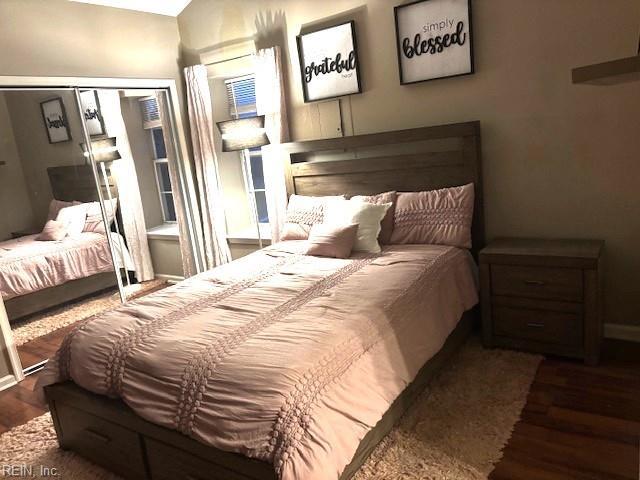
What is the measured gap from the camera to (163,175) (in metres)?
4.54

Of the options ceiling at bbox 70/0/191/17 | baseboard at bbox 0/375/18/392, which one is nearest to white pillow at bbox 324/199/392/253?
baseboard at bbox 0/375/18/392

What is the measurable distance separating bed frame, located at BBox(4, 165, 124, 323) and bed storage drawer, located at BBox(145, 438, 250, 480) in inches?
77.3

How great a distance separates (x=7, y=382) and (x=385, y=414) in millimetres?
2610

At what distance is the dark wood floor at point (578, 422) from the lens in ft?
6.15

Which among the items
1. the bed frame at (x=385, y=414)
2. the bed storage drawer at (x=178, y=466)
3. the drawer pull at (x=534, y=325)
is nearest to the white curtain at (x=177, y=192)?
the bed frame at (x=385, y=414)

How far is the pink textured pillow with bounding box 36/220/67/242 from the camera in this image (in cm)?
339

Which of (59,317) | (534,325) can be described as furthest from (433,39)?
(59,317)

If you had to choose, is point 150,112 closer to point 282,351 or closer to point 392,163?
point 392,163

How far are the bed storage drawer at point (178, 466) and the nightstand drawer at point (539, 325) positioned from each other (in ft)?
5.88

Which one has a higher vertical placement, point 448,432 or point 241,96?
point 241,96

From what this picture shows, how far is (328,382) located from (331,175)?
2.19m

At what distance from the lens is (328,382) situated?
5.63ft

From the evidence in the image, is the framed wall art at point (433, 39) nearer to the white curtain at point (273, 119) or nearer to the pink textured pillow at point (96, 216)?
the white curtain at point (273, 119)

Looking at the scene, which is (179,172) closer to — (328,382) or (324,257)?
(324,257)
